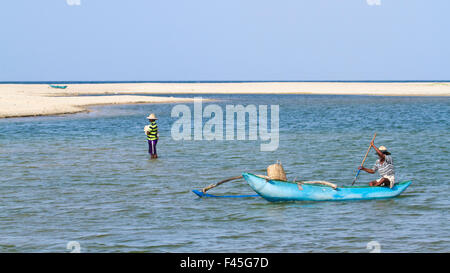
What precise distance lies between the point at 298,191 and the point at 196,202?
9.21 ft

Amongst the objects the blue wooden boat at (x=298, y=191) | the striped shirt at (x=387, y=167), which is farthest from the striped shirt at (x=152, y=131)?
the striped shirt at (x=387, y=167)

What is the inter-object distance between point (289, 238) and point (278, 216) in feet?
6.42

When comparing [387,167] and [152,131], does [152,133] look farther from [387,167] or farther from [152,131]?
[387,167]

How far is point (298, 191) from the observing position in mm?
15336

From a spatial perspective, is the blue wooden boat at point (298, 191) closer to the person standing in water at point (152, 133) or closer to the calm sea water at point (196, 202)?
the calm sea water at point (196, 202)

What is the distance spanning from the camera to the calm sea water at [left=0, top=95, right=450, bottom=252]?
12047 mm

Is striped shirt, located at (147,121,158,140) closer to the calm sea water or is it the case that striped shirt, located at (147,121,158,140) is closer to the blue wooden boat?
the calm sea water

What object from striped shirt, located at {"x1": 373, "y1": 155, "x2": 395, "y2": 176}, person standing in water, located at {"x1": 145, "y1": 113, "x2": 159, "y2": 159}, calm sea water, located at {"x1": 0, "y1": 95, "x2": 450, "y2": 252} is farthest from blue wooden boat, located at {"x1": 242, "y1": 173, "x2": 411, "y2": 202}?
person standing in water, located at {"x1": 145, "y1": 113, "x2": 159, "y2": 159}

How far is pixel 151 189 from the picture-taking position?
17.8 m

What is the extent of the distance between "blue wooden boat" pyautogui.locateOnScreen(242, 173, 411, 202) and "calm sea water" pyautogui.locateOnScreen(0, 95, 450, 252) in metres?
0.19

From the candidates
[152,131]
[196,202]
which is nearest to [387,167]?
[196,202]

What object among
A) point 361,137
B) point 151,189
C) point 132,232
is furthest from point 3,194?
point 361,137

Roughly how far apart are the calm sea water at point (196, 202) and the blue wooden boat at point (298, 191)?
0.19 metres
